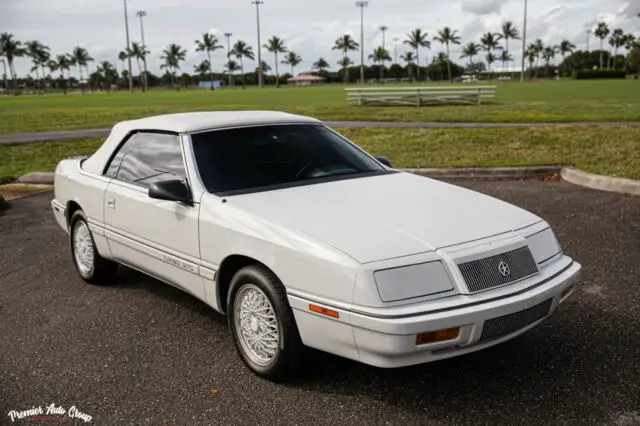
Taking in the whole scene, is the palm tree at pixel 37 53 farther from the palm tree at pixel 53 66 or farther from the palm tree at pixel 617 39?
the palm tree at pixel 617 39

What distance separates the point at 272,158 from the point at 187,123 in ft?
2.29

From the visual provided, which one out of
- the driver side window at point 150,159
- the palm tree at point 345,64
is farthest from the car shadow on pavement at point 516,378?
the palm tree at point 345,64

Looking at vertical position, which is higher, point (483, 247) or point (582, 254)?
→ point (483, 247)

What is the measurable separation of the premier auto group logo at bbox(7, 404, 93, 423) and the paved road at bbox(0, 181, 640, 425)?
0.16ft

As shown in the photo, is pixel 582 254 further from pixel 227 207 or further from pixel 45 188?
pixel 45 188

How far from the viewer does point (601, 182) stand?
929 centimetres

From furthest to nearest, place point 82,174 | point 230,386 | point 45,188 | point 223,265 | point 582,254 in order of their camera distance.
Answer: point 45,188, point 582,254, point 82,174, point 223,265, point 230,386

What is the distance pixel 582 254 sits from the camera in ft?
19.7

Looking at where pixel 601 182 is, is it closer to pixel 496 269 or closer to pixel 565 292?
pixel 565 292

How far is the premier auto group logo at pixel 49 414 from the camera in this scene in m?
3.32

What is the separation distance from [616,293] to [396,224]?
2466 mm

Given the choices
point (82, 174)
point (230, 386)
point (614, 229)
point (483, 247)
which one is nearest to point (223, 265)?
point (230, 386)

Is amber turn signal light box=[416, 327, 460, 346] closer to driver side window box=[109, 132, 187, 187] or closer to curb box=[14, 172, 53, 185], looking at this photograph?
driver side window box=[109, 132, 187, 187]

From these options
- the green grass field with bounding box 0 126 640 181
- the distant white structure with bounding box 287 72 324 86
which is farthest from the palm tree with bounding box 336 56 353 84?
the green grass field with bounding box 0 126 640 181
